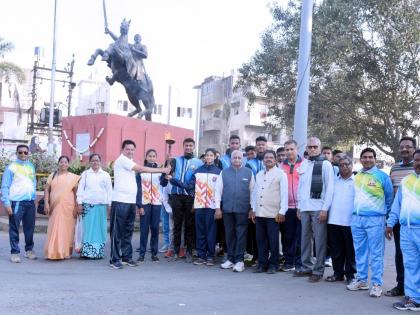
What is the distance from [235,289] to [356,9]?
12.1 m

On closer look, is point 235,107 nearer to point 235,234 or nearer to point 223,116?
point 223,116

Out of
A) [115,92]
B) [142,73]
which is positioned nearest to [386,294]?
[142,73]

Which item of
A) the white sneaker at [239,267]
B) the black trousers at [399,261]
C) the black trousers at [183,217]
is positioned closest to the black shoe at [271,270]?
the white sneaker at [239,267]

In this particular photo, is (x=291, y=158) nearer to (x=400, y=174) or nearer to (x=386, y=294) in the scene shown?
(x=400, y=174)

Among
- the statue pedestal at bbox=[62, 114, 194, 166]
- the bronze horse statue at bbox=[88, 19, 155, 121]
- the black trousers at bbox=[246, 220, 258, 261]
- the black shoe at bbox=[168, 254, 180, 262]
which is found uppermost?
the bronze horse statue at bbox=[88, 19, 155, 121]

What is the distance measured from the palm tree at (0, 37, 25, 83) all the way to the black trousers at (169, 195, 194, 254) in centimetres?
2914

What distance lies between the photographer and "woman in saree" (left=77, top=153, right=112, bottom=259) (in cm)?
852

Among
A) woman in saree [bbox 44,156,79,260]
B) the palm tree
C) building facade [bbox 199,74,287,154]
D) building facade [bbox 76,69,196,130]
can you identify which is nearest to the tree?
woman in saree [bbox 44,156,79,260]

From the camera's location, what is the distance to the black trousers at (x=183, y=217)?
28.0ft

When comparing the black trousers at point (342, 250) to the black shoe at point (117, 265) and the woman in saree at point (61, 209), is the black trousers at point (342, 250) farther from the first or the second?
the woman in saree at point (61, 209)

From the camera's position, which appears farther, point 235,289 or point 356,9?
point 356,9

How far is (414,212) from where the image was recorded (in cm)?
575

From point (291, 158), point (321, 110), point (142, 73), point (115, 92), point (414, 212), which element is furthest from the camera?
point (115, 92)

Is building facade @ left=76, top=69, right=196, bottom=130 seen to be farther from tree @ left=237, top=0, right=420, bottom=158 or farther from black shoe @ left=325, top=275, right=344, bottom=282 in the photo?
black shoe @ left=325, top=275, right=344, bottom=282
